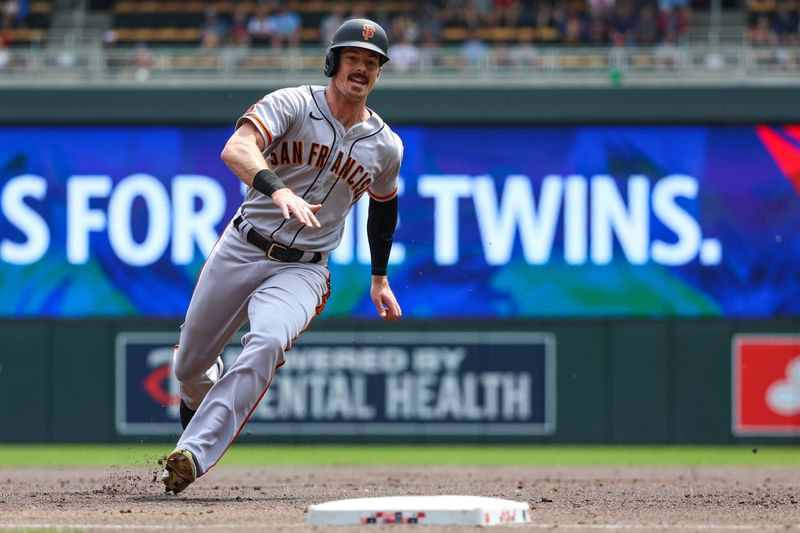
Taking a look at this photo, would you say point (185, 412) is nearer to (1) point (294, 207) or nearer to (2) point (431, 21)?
(1) point (294, 207)

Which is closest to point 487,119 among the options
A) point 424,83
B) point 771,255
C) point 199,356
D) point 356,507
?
point 424,83

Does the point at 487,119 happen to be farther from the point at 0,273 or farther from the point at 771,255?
the point at 0,273

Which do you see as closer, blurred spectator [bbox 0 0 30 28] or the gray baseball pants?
the gray baseball pants

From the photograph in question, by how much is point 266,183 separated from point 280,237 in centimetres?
68

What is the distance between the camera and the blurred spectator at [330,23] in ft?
51.7

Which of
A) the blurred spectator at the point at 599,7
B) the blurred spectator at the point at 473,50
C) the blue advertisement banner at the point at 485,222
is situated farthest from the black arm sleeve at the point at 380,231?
the blurred spectator at the point at 599,7

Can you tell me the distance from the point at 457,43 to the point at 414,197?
2.53 meters

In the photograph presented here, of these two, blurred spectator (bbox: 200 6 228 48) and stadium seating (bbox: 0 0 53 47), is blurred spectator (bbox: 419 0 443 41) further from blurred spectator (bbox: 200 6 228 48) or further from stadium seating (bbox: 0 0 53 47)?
stadium seating (bbox: 0 0 53 47)

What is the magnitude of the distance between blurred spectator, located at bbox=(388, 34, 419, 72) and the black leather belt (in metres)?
8.23

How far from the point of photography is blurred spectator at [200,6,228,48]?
15453 millimetres

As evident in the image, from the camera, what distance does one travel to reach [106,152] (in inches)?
558

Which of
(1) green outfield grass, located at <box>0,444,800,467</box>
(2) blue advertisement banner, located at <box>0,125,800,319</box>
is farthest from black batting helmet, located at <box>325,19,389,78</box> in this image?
(2) blue advertisement banner, located at <box>0,125,800,319</box>

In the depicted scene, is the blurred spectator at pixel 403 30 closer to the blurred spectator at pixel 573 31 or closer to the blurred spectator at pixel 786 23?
the blurred spectator at pixel 573 31

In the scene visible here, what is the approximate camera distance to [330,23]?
15945 mm
